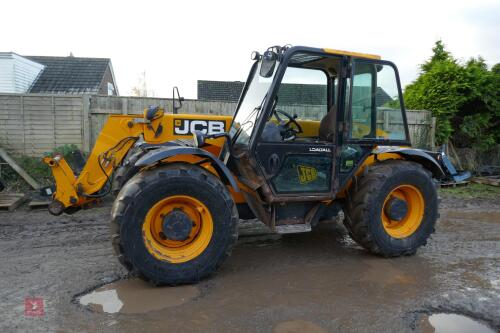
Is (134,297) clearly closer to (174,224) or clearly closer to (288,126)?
(174,224)

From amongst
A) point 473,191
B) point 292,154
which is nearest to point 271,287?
point 292,154

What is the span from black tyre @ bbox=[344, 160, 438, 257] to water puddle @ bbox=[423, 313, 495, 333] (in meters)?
1.27

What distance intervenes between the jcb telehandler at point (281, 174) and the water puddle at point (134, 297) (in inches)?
4.6

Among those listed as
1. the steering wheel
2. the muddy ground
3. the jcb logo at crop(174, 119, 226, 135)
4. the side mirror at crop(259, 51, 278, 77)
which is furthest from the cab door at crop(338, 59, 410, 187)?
the jcb logo at crop(174, 119, 226, 135)

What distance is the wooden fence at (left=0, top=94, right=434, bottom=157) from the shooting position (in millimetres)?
8844

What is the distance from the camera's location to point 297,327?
10.2 ft

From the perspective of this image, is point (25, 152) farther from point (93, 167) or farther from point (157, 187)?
point (157, 187)

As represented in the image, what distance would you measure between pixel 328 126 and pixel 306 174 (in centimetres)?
65

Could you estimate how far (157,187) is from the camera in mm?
3668

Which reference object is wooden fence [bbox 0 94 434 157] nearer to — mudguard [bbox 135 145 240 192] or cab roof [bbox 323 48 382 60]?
mudguard [bbox 135 145 240 192]

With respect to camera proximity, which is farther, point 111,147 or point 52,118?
point 52,118

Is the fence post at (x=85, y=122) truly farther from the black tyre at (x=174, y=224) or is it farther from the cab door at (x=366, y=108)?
the cab door at (x=366, y=108)

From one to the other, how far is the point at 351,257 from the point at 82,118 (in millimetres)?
6945

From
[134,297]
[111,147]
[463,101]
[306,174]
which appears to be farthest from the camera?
[463,101]
